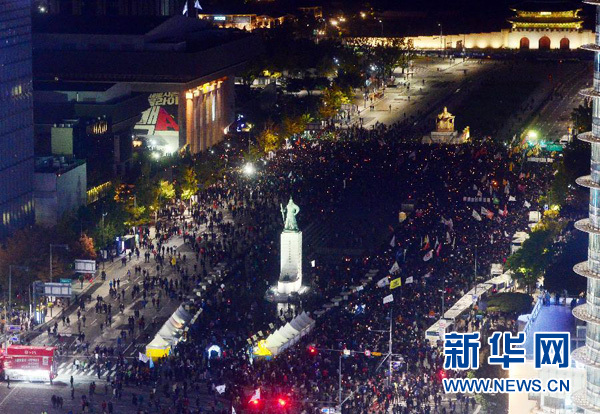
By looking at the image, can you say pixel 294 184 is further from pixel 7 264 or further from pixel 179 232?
pixel 7 264

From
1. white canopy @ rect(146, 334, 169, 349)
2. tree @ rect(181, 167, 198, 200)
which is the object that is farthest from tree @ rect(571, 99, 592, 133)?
white canopy @ rect(146, 334, 169, 349)

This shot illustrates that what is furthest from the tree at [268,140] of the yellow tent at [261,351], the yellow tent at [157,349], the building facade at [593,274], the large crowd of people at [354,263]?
the building facade at [593,274]

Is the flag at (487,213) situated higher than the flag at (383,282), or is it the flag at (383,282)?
the flag at (487,213)

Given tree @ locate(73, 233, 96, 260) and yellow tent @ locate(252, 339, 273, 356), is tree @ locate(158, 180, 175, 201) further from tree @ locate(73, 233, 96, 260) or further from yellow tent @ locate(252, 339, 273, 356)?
yellow tent @ locate(252, 339, 273, 356)

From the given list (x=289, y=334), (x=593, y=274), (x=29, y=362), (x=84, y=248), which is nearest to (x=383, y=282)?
(x=289, y=334)

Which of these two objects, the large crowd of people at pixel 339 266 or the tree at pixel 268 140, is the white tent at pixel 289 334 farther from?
the tree at pixel 268 140
